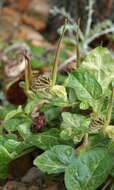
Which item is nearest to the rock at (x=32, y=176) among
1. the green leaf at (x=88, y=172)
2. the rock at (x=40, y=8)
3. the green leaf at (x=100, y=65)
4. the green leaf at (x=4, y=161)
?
the green leaf at (x=4, y=161)

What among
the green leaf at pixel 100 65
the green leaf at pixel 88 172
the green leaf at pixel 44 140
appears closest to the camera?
the green leaf at pixel 88 172

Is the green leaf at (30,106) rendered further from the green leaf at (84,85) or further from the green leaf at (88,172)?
the green leaf at (88,172)

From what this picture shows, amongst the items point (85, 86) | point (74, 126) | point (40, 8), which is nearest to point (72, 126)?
point (74, 126)

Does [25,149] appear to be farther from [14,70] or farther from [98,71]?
[14,70]

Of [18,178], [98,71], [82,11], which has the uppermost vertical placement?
[82,11]

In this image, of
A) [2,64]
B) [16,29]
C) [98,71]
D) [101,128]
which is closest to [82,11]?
[16,29]

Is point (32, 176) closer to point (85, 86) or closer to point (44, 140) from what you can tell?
point (44, 140)

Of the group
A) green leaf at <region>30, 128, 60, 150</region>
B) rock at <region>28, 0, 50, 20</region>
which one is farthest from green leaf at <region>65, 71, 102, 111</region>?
rock at <region>28, 0, 50, 20</region>
